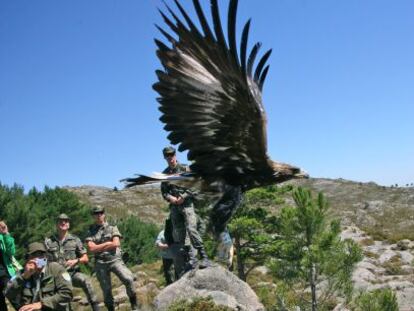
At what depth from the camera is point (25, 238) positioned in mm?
25359

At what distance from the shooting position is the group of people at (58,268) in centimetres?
501

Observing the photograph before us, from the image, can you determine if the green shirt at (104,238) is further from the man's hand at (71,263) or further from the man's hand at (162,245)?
the man's hand at (162,245)

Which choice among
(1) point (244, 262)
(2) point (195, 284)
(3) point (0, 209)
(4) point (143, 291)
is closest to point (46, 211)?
(3) point (0, 209)

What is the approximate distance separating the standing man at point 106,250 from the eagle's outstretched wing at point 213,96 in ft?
10.4

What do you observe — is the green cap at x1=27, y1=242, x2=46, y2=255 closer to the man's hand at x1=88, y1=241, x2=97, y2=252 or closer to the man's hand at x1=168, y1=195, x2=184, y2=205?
the man's hand at x1=88, y1=241, x2=97, y2=252

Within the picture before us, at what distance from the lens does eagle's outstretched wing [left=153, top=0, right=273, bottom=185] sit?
432cm

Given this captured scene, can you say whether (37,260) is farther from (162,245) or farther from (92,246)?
(162,245)

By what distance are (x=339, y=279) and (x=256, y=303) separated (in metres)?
4.78

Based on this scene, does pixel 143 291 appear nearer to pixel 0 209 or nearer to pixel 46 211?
pixel 0 209

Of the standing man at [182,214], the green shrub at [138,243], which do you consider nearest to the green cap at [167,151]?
the standing man at [182,214]

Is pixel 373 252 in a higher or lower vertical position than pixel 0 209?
lower

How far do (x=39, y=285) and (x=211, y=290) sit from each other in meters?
3.12

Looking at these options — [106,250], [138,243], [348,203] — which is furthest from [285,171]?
[348,203]

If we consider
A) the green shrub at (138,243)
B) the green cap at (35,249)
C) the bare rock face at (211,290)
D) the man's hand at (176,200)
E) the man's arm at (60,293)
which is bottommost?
the green shrub at (138,243)
